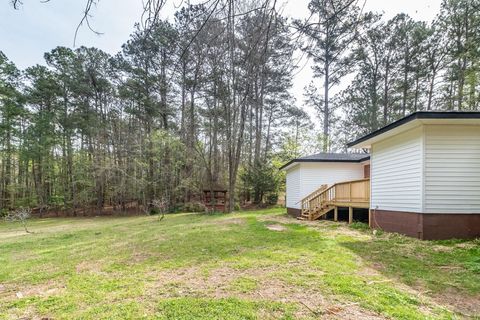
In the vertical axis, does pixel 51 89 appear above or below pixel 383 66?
below

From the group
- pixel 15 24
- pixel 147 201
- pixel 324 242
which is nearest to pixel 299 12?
pixel 15 24

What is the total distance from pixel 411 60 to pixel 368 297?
1867 centimetres

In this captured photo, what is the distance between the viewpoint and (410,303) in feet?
8.99

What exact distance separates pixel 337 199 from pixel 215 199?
826cm

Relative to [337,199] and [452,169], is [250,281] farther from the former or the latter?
[337,199]

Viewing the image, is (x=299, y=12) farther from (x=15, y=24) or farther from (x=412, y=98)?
(x=412, y=98)

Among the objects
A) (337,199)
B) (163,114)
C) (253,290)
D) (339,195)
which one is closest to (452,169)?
(339,195)

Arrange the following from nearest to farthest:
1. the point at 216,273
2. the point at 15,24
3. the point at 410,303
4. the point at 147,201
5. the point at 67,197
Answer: the point at 15,24, the point at 410,303, the point at 216,273, the point at 147,201, the point at 67,197

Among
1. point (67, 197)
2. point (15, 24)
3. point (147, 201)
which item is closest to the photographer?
point (15, 24)

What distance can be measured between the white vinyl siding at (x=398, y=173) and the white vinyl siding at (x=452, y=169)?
213 mm

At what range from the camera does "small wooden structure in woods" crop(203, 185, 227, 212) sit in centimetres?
1619

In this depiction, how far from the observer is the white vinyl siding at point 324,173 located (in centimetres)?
1277

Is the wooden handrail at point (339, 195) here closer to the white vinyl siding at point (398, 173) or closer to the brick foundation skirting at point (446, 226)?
the white vinyl siding at point (398, 173)

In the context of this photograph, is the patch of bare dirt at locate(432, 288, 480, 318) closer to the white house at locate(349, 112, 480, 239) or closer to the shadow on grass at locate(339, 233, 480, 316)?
the shadow on grass at locate(339, 233, 480, 316)
